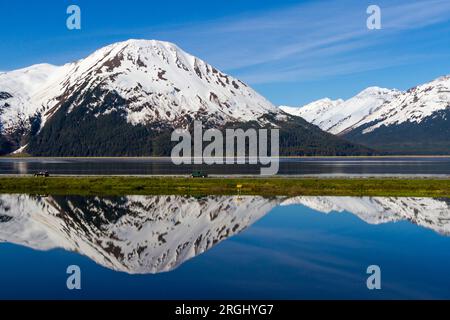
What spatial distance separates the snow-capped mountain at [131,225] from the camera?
49781 mm

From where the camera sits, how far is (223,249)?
168 ft

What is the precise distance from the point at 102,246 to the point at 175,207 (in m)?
28.0

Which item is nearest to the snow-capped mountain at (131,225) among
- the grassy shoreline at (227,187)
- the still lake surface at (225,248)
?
the still lake surface at (225,248)

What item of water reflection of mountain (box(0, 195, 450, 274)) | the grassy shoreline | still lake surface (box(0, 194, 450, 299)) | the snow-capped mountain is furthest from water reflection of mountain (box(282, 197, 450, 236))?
the grassy shoreline

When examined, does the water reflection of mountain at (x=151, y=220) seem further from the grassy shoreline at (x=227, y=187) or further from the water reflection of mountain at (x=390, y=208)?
the grassy shoreline at (x=227, y=187)

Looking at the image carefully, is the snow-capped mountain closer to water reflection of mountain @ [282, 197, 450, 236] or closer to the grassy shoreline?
water reflection of mountain @ [282, 197, 450, 236]

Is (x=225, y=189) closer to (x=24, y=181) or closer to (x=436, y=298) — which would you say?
(x=24, y=181)

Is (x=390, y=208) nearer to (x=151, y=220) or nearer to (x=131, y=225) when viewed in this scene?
(x=151, y=220)

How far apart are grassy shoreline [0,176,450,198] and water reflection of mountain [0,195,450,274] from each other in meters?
7.02

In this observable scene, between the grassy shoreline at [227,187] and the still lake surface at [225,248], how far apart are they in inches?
499

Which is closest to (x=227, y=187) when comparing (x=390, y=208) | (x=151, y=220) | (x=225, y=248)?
(x=390, y=208)

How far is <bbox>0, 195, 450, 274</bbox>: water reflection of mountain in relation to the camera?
5100 centimetres

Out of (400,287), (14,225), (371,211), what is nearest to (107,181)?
(14,225)
